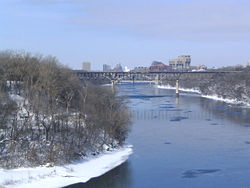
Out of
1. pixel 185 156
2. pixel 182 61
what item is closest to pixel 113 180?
pixel 185 156

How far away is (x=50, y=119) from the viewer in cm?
2241

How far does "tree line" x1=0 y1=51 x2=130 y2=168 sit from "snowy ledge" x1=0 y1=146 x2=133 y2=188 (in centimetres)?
65

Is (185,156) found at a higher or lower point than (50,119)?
lower

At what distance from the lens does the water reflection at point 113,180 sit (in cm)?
1714

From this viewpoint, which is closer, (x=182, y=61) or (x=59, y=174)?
(x=59, y=174)

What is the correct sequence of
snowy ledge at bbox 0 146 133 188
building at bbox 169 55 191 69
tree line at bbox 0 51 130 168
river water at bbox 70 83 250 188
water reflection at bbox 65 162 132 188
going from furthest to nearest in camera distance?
building at bbox 169 55 191 69 → tree line at bbox 0 51 130 168 → river water at bbox 70 83 250 188 → water reflection at bbox 65 162 132 188 → snowy ledge at bbox 0 146 133 188

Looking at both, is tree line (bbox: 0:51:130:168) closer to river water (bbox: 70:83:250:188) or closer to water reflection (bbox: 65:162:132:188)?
river water (bbox: 70:83:250:188)

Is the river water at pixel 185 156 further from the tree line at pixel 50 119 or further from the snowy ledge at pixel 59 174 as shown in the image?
the tree line at pixel 50 119

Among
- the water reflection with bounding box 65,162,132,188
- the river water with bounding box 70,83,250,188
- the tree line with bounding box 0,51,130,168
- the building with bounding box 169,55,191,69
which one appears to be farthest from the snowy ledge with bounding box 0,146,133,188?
the building with bounding box 169,55,191,69

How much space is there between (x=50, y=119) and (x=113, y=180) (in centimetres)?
580

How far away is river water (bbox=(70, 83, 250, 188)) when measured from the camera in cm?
1739

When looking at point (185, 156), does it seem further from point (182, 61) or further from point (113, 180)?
point (182, 61)

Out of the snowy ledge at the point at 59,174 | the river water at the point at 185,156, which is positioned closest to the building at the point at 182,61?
the river water at the point at 185,156

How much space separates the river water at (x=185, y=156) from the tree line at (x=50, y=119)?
1.92m
